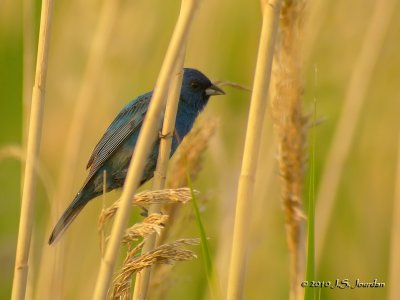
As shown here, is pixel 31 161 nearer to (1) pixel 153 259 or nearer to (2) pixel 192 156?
(1) pixel 153 259

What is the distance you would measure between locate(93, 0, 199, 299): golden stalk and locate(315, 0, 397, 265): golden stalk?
1.80 metres

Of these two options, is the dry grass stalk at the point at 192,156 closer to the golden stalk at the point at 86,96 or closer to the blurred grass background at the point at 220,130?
the golden stalk at the point at 86,96

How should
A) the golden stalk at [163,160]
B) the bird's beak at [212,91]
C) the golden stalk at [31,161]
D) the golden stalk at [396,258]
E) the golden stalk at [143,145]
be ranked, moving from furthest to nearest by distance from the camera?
the bird's beak at [212,91]
the golden stalk at [396,258]
the golden stalk at [163,160]
the golden stalk at [31,161]
the golden stalk at [143,145]

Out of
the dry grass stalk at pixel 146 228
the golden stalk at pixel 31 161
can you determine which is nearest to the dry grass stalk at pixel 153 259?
the dry grass stalk at pixel 146 228

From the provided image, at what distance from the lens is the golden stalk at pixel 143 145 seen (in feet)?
5.87

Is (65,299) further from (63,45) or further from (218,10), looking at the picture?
(218,10)

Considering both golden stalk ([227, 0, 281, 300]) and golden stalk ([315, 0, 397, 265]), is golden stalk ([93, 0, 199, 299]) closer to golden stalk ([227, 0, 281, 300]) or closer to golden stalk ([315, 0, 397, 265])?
golden stalk ([227, 0, 281, 300])

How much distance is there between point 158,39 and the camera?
17.0ft

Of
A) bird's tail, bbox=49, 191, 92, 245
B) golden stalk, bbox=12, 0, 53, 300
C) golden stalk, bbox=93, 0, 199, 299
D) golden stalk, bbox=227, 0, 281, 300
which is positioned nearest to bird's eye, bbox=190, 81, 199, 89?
bird's tail, bbox=49, 191, 92, 245

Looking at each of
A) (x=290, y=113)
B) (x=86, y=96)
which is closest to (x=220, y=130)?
(x=86, y=96)

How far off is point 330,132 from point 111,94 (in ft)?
4.73

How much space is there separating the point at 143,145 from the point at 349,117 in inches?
74.3

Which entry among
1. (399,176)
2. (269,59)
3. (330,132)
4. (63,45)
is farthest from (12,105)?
(269,59)

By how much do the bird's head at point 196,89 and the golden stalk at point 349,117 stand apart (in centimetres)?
66
